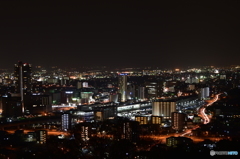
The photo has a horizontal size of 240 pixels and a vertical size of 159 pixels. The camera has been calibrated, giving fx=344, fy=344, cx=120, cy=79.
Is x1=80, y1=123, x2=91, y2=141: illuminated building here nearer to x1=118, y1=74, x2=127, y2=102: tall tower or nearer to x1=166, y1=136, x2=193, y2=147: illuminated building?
x1=166, y1=136, x2=193, y2=147: illuminated building

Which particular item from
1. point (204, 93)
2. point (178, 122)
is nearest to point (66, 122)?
point (178, 122)

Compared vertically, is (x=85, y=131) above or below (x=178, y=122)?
above

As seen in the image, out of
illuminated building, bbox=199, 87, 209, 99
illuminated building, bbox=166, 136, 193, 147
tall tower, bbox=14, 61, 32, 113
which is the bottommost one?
illuminated building, bbox=199, 87, 209, 99

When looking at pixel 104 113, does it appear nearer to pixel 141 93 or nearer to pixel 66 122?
pixel 66 122

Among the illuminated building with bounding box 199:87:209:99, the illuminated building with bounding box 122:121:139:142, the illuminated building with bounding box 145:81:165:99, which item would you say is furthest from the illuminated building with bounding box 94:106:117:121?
the illuminated building with bounding box 199:87:209:99

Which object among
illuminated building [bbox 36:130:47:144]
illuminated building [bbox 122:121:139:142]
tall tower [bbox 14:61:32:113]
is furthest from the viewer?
tall tower [bbox 14:61:32:113]

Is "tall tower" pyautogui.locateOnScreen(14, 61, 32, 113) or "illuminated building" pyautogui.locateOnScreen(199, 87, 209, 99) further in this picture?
"illuminated building" pyautogui.locateOnScreen(199, 87, 209, 99)

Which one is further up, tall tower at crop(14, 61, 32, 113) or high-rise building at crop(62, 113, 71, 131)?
tall tower at crop(14, 61, 32, 113)

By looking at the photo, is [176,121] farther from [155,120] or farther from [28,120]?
[28,120]

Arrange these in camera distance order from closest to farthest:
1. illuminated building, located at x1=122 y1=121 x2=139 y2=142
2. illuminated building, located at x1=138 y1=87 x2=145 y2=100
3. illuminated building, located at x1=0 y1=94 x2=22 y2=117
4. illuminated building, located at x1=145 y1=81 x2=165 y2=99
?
illuminated building, located at x1=122 y1=121 x2=139 y2=142, illuminated building, located at x1=0 y1=94 x2=22 y2=117, illuminated building, located at x1=138 y1=87 x2=145 y2=100, illuminated building, located at x1=145 y1=81 x2=165 y2=99
